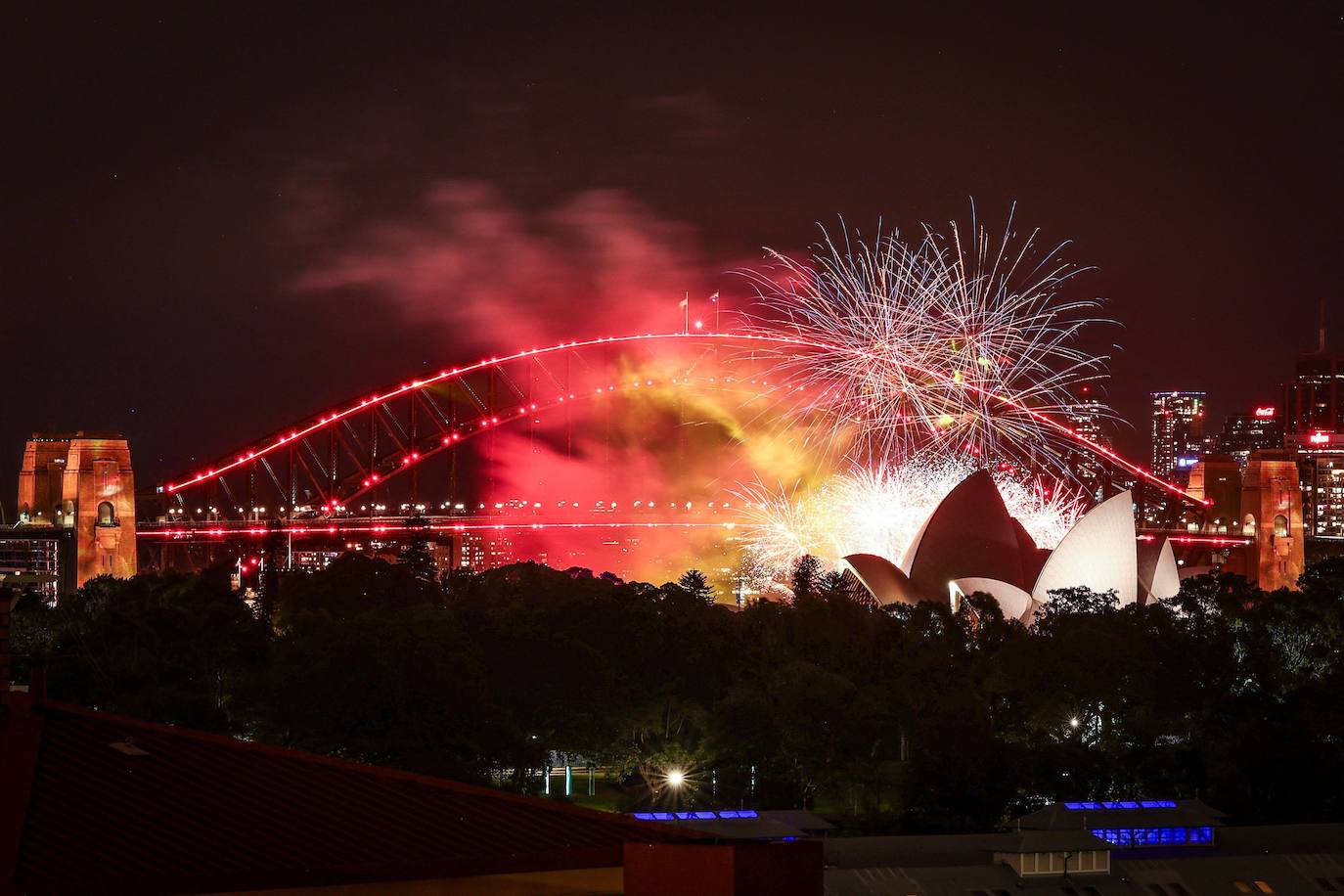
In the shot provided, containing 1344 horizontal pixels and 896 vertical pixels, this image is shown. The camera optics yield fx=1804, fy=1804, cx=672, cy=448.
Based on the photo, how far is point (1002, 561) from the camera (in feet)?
186

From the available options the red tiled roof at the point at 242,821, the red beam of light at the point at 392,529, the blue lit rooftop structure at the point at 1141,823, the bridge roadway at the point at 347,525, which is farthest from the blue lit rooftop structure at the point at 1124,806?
the bridge roadway at the point at 347,525

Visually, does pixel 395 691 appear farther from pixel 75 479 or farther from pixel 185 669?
pixel 75 479

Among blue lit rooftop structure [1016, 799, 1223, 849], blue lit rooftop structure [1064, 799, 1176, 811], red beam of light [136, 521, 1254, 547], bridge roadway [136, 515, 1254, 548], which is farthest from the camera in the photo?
bridge roadway [136, 515, 1254, 548]

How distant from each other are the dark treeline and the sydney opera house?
235cm

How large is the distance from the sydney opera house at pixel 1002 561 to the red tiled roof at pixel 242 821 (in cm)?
3937

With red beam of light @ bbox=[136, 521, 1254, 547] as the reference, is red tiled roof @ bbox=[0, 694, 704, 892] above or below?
below

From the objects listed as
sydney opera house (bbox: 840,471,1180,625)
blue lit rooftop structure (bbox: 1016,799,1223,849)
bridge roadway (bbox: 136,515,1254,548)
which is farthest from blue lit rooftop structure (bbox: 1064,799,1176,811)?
bridge roadway (bbox: 136,515,1254,548)

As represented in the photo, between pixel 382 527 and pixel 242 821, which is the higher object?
pixel 382 527

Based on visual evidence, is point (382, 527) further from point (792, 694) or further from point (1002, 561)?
point (792, 694)

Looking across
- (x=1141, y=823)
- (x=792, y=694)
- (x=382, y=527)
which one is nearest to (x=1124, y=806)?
(x=1141, y=823)

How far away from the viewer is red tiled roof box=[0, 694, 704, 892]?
1559 cm

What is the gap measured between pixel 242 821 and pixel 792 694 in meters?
25.7

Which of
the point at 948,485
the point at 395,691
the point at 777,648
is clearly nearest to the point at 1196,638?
the point at 777,648

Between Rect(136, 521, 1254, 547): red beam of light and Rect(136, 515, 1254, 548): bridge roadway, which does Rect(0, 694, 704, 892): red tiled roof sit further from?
Rect(136, 515, 1254, 548): bridge roadway
